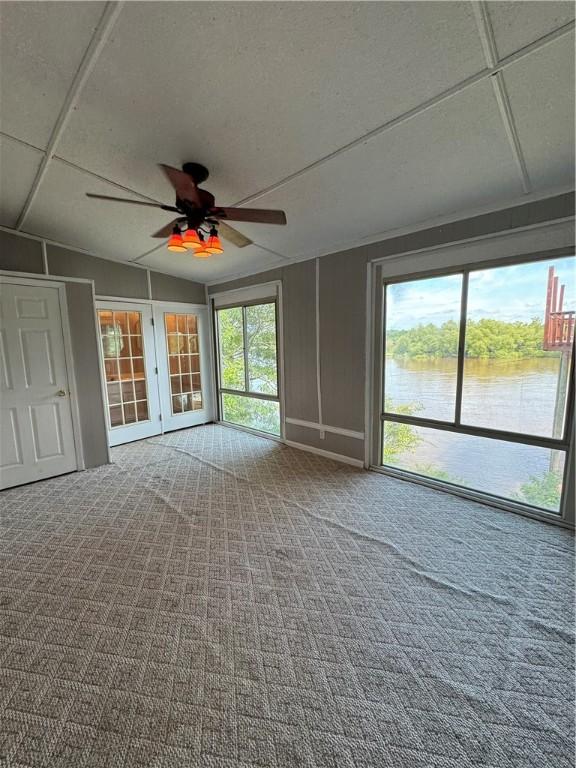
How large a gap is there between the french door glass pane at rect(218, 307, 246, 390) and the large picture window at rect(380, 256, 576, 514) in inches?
99.5

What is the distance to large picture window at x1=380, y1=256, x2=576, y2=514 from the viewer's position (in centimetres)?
236

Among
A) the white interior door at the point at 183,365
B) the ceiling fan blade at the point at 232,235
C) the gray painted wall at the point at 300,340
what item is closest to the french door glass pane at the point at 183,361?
the white interior door at the point at 183,365

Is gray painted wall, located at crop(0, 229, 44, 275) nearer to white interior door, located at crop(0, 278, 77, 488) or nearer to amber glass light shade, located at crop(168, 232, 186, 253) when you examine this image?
white interior door, located at crop(0, 278, 77, 488)

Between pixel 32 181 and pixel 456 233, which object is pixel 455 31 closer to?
pixel 456 233

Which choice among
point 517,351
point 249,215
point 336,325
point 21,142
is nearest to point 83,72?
point 21,142

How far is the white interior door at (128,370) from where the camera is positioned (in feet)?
14.2

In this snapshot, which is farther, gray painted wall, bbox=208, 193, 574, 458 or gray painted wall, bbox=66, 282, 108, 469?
gray painted wall, bbox=66, 282, 108, 469

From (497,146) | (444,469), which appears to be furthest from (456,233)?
(444,469)

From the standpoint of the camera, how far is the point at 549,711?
4.07ft

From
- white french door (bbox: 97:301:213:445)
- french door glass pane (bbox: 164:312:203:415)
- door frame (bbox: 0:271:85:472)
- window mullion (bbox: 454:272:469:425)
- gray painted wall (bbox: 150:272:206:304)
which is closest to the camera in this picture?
window mullion (bbox: 454:272:469:425)

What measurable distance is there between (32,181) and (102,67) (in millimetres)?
1492

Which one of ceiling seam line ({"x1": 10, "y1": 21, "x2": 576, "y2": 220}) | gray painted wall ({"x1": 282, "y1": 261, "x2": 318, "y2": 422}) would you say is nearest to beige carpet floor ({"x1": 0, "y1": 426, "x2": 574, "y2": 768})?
gray painted wall ({"x1": 282, "y1": 261, "x2": 318, "y2": 422})

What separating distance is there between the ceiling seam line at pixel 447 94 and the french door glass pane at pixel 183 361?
3253mm

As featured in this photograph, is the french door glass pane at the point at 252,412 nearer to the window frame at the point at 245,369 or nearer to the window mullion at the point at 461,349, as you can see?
the window frame at the point at 245,369
